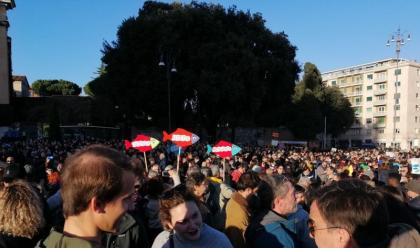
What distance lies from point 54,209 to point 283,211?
2.35 meters

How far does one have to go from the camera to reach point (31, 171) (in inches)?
428

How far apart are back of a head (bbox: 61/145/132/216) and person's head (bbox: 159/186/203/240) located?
1400 millimetres

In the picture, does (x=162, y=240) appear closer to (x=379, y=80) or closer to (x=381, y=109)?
(x=381, y=109)

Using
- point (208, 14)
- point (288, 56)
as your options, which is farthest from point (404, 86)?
point (208, 14)

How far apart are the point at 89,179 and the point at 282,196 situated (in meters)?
2.39

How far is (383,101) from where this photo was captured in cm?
9344

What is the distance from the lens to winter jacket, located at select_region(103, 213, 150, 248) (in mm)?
3241

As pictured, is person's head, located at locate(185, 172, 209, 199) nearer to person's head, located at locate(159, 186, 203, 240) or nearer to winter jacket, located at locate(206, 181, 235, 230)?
winter jacket, located at locate(206, 181, 235, 230)

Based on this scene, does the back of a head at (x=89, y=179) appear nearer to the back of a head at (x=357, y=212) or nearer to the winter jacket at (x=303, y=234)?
the back of a head at (x=357, y=212)

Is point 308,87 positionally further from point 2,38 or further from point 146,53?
point 2,38

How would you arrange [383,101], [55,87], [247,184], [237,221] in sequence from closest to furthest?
[237,221]
[247,184]
[383,101]
[55,87]

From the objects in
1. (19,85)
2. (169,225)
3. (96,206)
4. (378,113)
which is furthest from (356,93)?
(96,206)

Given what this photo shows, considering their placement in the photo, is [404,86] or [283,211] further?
[404,86]

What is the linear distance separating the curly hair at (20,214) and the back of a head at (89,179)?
1549 millimetres
